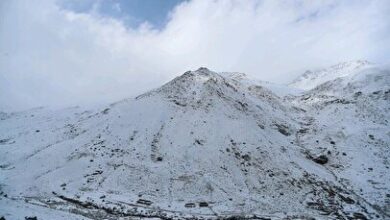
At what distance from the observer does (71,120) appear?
66438 mm

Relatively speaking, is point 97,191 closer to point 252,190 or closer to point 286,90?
point 252,190

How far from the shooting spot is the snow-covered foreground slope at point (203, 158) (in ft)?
130

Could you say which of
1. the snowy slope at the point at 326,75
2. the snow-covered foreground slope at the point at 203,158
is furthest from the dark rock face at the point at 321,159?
the snowy slope at the point at 326,75

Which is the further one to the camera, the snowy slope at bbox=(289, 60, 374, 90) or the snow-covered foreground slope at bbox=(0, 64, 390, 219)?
the snowy slope at bbox=(289, 60, 374, 90)

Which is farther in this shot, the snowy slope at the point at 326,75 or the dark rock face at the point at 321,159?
the snowy slope at the point at 326,75

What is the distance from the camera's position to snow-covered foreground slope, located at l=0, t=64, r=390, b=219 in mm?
39531

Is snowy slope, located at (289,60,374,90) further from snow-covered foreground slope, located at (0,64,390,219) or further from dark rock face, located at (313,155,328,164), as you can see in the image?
dark rock face, located at (313,155,328,164)

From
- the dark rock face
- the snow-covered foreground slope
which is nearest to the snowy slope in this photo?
the snow-covered foreground slope

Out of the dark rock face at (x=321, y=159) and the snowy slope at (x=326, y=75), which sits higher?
the snowy slope at (x=326, y=75)

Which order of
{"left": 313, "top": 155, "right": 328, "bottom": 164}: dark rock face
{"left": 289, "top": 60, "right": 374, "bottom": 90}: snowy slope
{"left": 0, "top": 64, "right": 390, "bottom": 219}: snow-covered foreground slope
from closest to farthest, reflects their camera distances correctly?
{"left": 0, "top": 64, "right": 390, "bottom": 219}: snow-covered foreground slope, {"left": 313, "top": 155, "right": 328, "bottom": 164}: dark rock face, {"left": 289, "top": 60, "right": 374, "bottom": 90}: snowy slope

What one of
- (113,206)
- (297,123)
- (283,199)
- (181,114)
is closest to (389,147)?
(297,123)

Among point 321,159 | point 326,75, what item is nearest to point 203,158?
point 321,159

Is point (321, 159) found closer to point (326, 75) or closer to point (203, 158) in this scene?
point (203, 158)

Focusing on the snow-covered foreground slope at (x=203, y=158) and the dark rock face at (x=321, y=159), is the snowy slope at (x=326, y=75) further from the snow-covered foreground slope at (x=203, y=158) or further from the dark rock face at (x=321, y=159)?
the dark rock face at (x=321, y=159)
